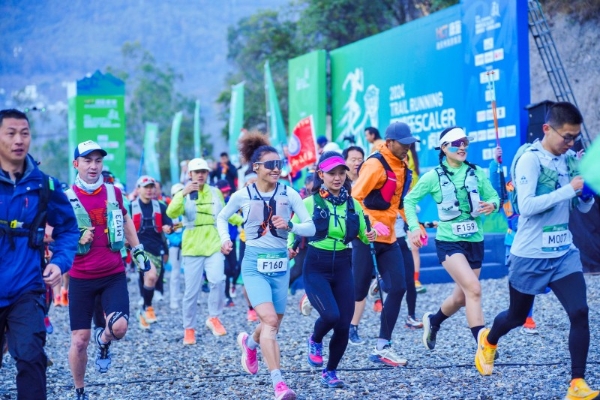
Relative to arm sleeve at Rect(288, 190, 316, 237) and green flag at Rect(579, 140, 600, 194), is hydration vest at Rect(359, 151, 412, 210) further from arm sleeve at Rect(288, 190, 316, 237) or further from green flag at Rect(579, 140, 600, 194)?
green flag at Rect(579, 140, 600, 194)

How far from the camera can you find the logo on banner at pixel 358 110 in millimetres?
22172

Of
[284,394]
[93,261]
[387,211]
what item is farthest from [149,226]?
[284,394]

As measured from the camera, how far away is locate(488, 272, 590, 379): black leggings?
18.3 feet

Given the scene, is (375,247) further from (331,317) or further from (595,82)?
(595,82)

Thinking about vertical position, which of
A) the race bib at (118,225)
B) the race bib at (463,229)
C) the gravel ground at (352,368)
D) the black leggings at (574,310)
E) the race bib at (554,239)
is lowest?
the gravel ground at (352,368)

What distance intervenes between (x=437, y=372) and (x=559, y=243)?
6.60 feet

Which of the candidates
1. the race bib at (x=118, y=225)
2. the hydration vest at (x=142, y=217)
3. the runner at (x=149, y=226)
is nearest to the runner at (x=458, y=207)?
the race bib at (x=118, y=225)

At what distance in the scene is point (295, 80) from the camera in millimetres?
26797

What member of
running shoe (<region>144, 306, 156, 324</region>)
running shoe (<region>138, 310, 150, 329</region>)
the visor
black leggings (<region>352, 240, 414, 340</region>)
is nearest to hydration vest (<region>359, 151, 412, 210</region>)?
black leggings (<region>352, 240, 414, 340</region>)

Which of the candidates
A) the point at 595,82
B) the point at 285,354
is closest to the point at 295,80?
the point at 595,82

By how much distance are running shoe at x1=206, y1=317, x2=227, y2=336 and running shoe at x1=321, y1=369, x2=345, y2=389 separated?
12.0ft

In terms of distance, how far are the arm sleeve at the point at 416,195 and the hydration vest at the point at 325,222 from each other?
55 cm

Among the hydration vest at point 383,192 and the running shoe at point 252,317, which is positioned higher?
the hydration vest at point 383,192

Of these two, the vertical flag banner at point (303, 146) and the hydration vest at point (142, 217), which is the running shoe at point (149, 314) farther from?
the vertical flag banner at point (303, 146)
